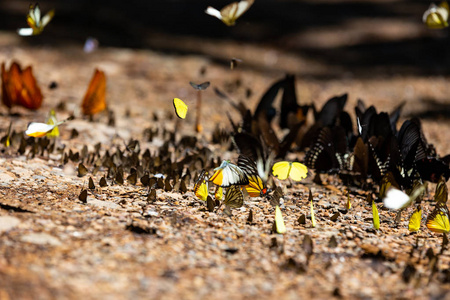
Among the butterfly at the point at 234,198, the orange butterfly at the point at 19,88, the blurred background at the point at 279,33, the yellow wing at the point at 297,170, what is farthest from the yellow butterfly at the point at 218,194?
the blurred background at the point at 279,33

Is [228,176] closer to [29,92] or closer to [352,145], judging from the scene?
[352,145]

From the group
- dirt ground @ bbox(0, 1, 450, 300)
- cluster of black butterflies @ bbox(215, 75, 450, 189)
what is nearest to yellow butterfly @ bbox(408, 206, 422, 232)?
dirt ground @ bbox(0, 1, 450, 300)

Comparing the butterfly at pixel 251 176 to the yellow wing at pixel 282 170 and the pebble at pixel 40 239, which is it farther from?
the pebble at pixel 40 239

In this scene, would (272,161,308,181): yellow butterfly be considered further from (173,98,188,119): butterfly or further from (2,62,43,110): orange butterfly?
(2,62,43,110): orange butterfly

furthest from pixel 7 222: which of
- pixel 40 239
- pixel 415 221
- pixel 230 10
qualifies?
pixel 415 221

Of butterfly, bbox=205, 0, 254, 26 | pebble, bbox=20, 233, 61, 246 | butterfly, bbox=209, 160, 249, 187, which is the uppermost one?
butterfly, bbox=205, 0, 254, 26

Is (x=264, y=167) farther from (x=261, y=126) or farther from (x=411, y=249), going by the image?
Result: (x=411, y=249)
